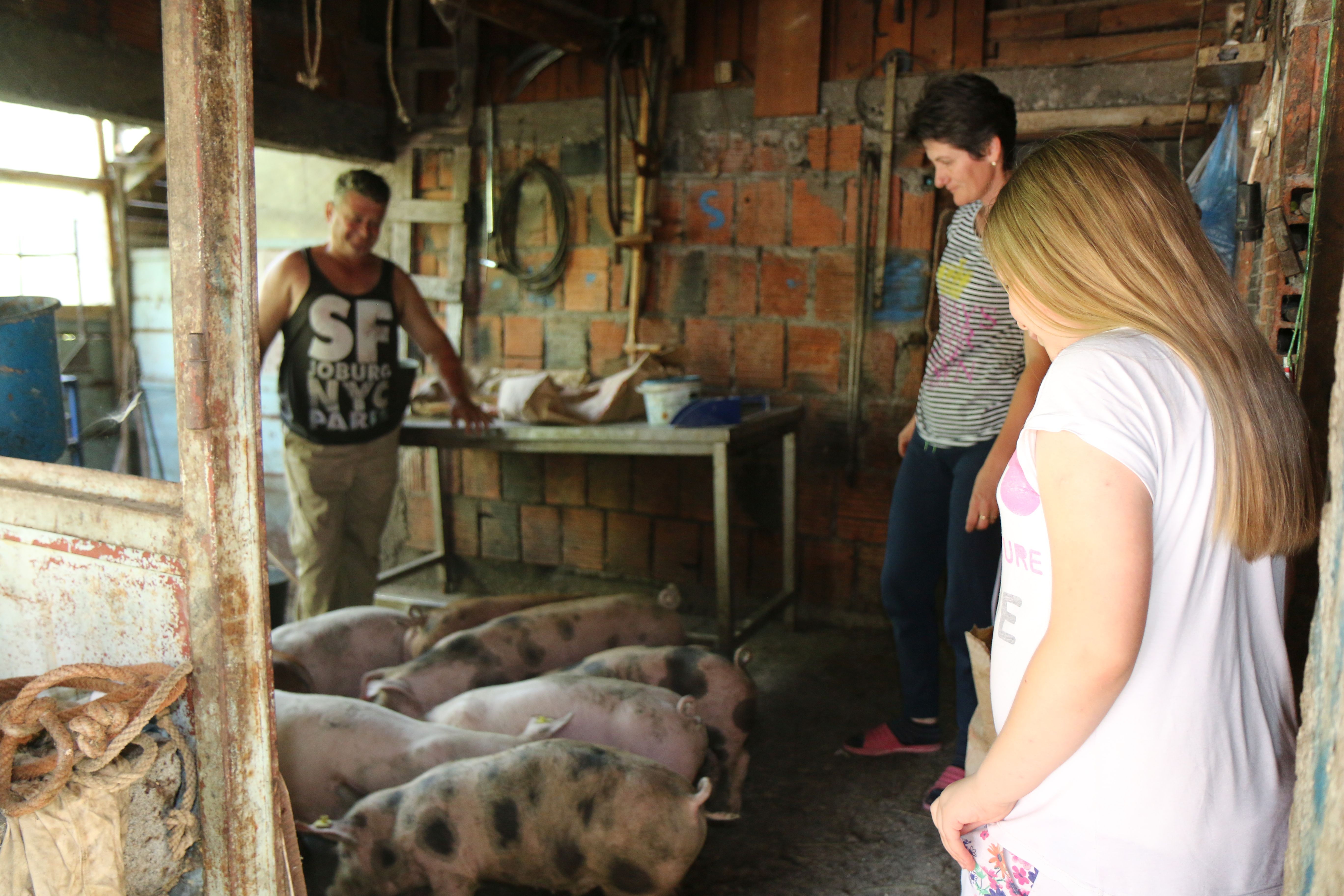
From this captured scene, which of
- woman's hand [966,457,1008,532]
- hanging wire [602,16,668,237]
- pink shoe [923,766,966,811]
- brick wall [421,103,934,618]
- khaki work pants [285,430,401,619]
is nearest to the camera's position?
woman's hand [966,457,1008,532]

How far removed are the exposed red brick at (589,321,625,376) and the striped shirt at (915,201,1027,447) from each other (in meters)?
2.32

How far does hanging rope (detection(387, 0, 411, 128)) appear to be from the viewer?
13.7 feet

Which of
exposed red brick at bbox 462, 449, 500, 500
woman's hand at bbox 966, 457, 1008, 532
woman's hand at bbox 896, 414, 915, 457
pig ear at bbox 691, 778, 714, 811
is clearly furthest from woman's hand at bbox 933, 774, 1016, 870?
exposed red brick at bbox 462, 449, 500, 500

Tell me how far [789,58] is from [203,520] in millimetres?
3507

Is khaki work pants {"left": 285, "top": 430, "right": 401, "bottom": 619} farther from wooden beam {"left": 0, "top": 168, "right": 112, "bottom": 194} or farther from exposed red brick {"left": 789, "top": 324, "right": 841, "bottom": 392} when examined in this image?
wooden beam {"left": 0, "top": 168, "right": 112, "bottom": 194}

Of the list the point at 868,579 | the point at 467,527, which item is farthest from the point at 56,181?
the point at 868,579

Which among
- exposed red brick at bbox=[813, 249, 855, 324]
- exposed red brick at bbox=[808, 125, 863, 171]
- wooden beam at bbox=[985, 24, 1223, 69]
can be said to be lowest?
exposed red brick at bbox=[813, 249, 855, 324]

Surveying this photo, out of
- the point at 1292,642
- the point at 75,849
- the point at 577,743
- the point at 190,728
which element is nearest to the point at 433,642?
the point at 577,743

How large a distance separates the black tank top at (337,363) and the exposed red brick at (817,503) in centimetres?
195

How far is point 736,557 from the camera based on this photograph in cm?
473

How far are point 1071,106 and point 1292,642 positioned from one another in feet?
9.32

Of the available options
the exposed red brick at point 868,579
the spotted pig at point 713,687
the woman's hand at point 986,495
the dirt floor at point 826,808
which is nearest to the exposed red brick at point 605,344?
the exposed red brick at point 868,579

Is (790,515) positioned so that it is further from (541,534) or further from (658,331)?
(541,534)

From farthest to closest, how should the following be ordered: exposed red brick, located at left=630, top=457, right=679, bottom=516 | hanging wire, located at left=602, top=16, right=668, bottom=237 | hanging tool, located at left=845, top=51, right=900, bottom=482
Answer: exposed red brick, located at left=630, top=457, right=679, bottom=516
hanging wire, located at left=602, top=16, right=668, bottom=237
hanging tool, located at left=845, top=51, right=900, bottom=482
